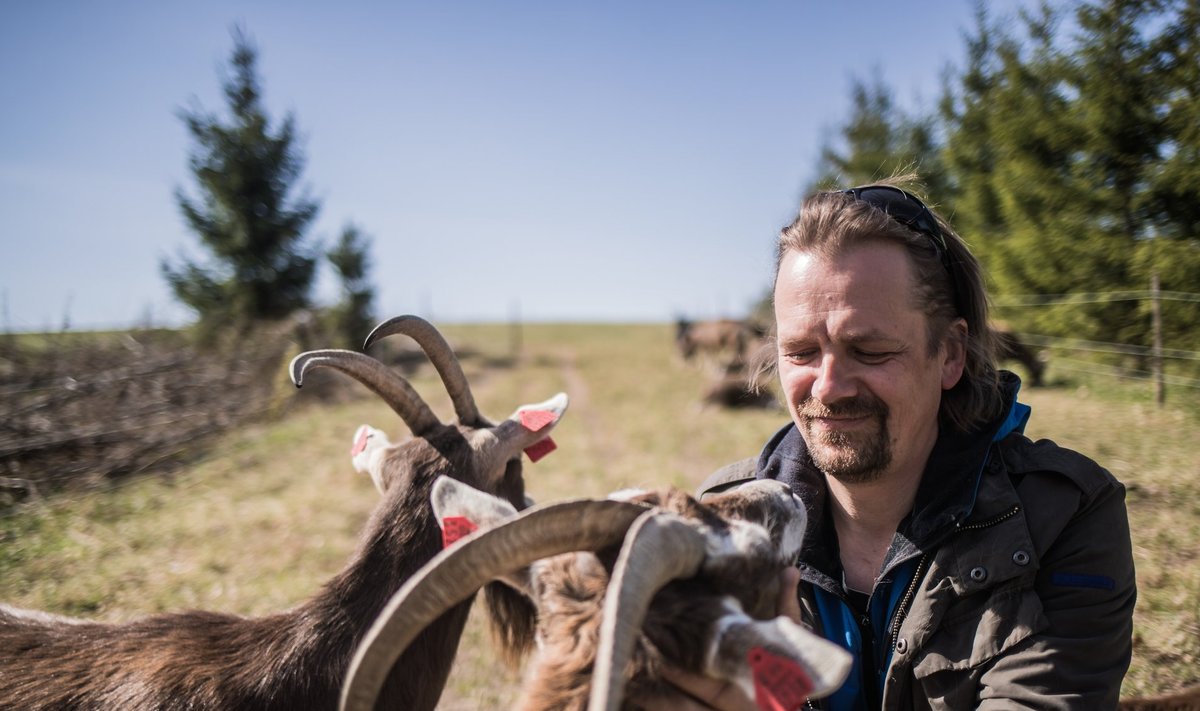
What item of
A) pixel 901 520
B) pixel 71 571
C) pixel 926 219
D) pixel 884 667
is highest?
pixel 926 219

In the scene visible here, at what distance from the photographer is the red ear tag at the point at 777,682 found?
57.2 inches

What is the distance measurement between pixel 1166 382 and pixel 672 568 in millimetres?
8638

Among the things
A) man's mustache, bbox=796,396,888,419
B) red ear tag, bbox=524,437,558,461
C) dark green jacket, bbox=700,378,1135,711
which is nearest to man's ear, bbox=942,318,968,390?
dark green jacket, bbox=700,378,1135,711

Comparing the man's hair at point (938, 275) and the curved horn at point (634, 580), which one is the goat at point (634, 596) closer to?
the curved horn at point (634, 580)

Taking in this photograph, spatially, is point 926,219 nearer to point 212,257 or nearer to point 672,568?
point 672,568

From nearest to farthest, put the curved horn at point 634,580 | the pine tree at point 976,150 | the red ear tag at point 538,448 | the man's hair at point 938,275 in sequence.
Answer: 1. the curved horn at point 634,580
2. the man's hair at point 938,275
3. the red ear tag at point 538,448
4. the pine tree at point 976,150

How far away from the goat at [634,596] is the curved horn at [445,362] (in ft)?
4.38

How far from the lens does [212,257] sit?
17.6 meters

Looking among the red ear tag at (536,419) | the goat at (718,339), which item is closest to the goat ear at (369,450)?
the red ear tag at (536,419)

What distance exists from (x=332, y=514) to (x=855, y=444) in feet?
21.5

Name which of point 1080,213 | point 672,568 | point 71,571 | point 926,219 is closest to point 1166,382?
point 1080,213

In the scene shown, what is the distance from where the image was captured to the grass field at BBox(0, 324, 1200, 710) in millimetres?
3980

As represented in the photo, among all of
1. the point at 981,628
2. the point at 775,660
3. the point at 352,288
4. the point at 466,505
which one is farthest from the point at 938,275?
the point at 352,288

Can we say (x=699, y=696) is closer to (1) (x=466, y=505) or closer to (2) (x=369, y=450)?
(1) (x=466, y=505)
